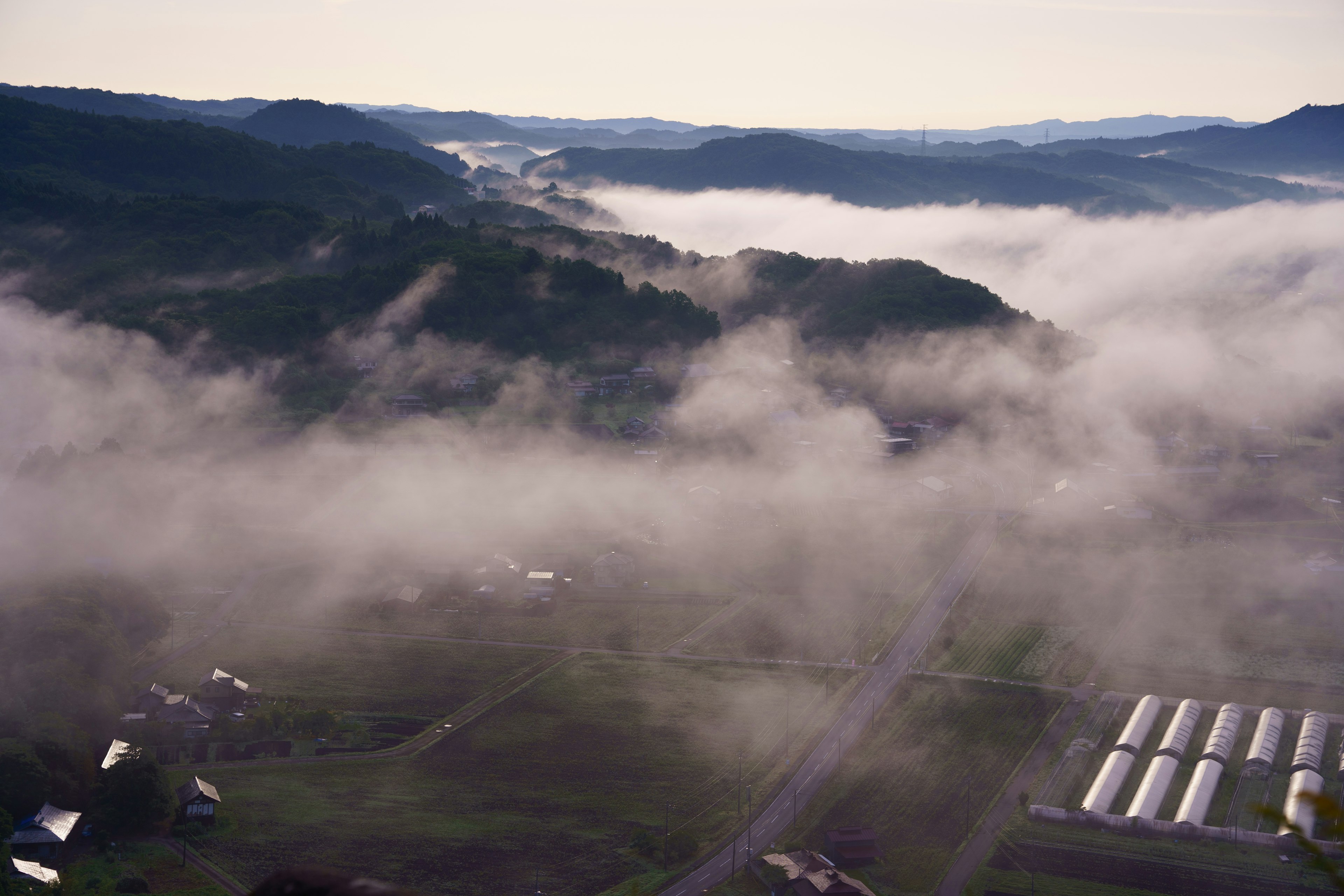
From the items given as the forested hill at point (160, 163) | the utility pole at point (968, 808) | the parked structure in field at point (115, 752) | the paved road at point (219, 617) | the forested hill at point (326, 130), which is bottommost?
the paved road at point (219, 617)

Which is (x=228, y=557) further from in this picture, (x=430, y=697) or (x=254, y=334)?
(x=254, y=334)

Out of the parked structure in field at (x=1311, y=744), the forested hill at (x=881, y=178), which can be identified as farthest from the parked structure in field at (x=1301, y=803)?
the forested hill at (x=881, y=178)

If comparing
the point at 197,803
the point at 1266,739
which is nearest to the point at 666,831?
the point at 197,803

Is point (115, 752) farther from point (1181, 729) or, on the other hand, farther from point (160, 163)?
point (160, 163)

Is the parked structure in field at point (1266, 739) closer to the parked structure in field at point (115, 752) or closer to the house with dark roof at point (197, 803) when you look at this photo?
the house with dark roof at point (197, 803)

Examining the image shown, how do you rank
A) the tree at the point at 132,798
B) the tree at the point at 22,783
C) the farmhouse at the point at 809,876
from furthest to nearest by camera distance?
→ the tree at the point at 132,798 < the tree at the point at 22,783 < the farmhouse at the point at 809,876

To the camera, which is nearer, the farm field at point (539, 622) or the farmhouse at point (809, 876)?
the farmhouse at point (809, 876)
